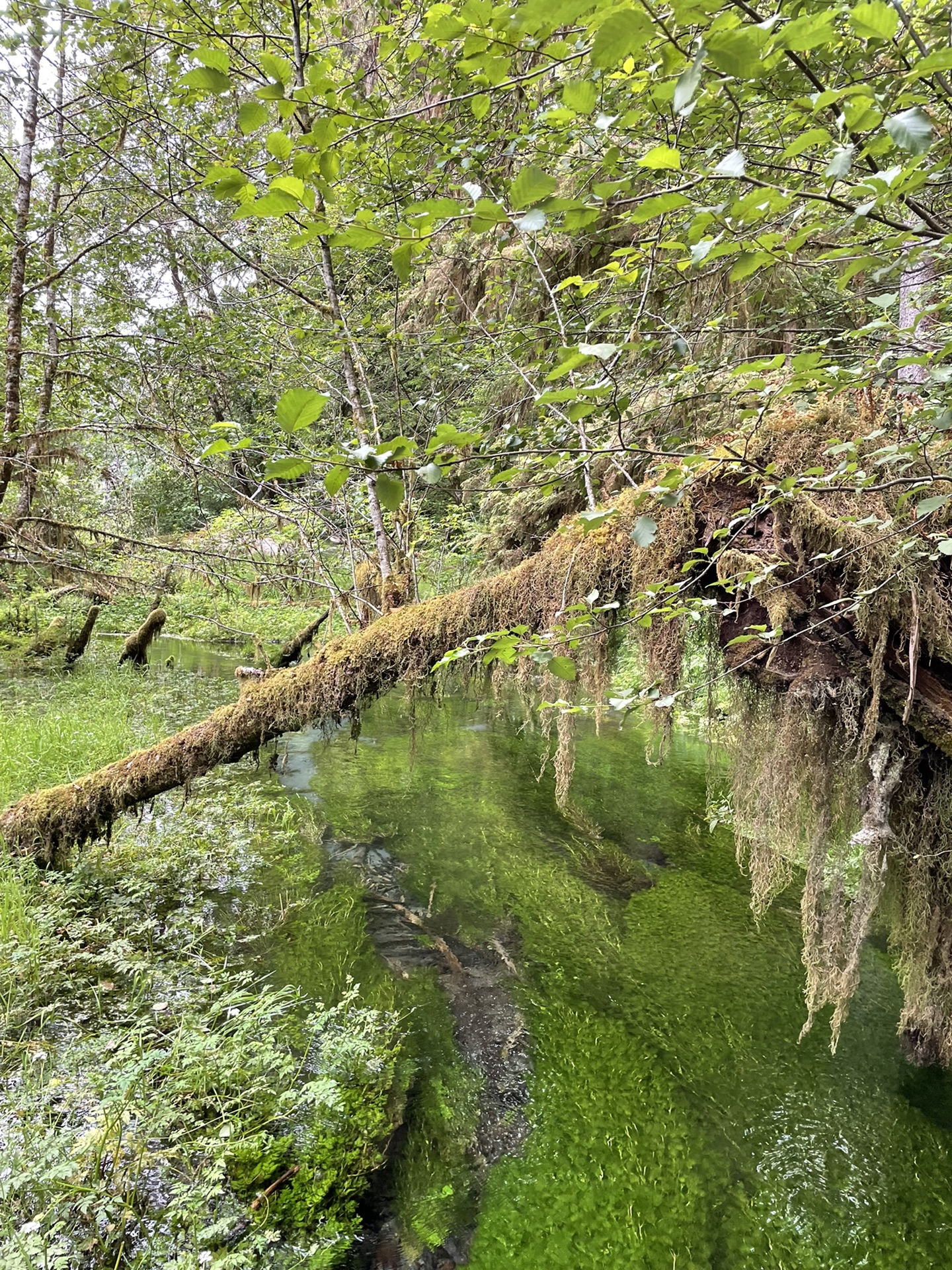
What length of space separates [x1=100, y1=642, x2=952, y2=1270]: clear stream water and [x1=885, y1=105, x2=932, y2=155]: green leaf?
3.19 meters

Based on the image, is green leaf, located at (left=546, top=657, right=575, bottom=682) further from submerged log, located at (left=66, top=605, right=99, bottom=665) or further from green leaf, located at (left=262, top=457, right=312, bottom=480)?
submerged log, located at (left=66, top=605, right=99, bottom=665)

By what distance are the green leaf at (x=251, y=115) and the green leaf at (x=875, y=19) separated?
2.94 ft

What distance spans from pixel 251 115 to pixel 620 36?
59 cm

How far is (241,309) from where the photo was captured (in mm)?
5082

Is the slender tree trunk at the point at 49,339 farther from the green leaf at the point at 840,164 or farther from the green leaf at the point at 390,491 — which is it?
the green leaf at the point at 840,164

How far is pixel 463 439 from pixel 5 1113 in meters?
3.14

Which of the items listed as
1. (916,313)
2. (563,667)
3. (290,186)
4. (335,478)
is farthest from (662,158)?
(916,313)

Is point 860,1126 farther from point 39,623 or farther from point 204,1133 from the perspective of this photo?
point 39,623

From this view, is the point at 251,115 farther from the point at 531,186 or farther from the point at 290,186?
the point at 531,186

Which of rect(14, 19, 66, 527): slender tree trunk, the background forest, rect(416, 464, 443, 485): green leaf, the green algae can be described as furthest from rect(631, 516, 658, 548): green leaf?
rect(14, 19, 66, 527): slender tree trunk

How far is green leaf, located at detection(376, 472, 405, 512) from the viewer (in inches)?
35.2

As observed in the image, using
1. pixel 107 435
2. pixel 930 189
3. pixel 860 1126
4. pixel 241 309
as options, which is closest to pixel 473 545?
pixel 241 309

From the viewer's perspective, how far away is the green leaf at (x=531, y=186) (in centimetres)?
82

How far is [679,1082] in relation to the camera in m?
2.87
